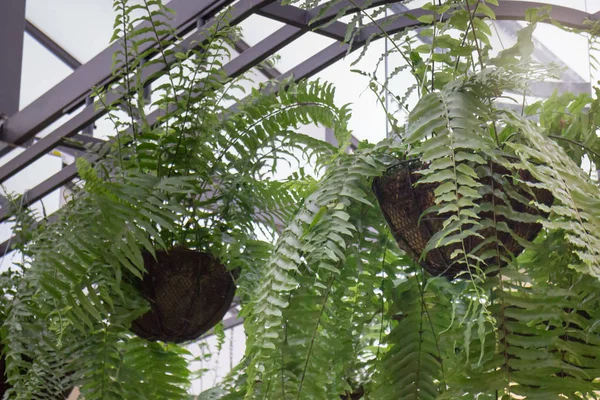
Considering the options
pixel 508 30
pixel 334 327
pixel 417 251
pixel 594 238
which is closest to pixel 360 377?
pixel 334 327

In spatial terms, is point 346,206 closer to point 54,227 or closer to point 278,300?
point 278,300

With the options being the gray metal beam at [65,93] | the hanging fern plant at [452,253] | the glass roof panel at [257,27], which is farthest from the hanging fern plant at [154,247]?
the glass roof panel at [257,27]

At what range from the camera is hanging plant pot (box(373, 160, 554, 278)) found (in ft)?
3.34

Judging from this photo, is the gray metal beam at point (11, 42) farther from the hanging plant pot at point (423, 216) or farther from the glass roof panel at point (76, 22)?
the hanging plant pot at point (423, 216)

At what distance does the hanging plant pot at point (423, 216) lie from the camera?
1019 mm

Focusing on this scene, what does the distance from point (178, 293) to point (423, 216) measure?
717 mm

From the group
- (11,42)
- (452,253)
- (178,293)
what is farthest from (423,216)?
(11,42)

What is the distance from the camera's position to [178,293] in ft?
5.13

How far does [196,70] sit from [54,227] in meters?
0.52

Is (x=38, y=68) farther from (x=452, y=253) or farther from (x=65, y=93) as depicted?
(x=452, y=253)

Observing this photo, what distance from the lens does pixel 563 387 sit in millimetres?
828

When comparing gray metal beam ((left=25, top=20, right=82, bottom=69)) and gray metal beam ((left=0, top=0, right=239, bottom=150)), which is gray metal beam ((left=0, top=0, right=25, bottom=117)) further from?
gray metal beam ((left=25, top=20, right=82, bottom=69))

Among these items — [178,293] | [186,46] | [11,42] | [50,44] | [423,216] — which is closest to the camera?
[423,216]

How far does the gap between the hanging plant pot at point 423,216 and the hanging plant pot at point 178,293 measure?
1.98ft
